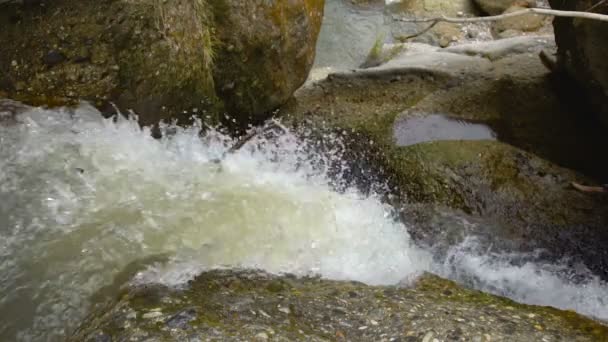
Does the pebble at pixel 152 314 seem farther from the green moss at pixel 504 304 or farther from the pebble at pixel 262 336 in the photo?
the green moss at pixel 504 304

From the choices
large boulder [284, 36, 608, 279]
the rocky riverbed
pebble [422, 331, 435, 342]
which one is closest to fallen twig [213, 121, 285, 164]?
the rocky riverbed

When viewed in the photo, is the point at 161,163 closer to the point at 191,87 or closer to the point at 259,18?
the point at 191,87

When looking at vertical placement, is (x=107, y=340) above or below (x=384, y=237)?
above

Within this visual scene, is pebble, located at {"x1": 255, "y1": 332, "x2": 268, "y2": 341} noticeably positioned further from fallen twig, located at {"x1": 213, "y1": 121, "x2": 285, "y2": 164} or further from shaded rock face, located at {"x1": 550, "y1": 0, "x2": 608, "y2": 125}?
shaded rock face, located at {"x1": 550, "y1": 0, "x2": 608, "y2": 125}

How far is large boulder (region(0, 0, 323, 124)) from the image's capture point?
12.9 feet

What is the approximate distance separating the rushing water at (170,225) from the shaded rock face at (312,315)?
269 millimetres

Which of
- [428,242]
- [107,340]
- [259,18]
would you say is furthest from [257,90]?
[107,340]

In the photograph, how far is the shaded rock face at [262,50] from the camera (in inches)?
189

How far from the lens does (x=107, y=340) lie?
2664mm

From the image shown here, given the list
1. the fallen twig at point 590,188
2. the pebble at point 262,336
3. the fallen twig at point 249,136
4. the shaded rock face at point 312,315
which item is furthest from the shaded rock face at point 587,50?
the pebble at point 262,336

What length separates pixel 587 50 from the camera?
16.3 feet

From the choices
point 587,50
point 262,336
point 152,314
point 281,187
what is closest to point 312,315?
point 262,336

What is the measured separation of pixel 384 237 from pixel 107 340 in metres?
2.57

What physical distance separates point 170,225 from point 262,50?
80.5 inches
